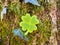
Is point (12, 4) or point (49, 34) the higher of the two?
point (12, 4)

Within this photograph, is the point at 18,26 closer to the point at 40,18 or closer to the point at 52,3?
the point at 40,18

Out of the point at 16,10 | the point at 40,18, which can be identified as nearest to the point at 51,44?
the point at 40,18

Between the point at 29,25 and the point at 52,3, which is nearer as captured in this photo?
the point at 29,25

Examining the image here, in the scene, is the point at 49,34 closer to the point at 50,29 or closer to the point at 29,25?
the point at 50,29

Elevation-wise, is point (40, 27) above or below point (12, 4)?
below

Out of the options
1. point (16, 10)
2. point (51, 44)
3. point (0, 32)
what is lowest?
point (51, 44)
